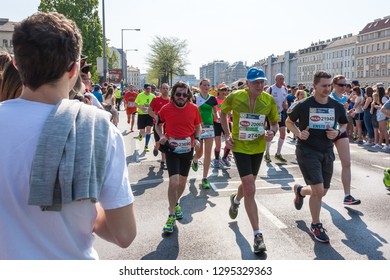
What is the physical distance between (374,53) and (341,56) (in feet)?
52.7

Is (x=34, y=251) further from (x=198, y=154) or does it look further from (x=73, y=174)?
(x=198, y=154)

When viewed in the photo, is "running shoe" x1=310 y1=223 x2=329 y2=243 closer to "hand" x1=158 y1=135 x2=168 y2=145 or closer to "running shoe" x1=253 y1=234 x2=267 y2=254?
"running shoe" x1=253 y1=234 x2=267 y2=254

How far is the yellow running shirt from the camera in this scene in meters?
4.89

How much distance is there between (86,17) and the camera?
155ft

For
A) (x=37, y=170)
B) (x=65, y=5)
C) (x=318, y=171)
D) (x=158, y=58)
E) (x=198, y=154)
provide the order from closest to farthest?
(x=37, y=170)
(x=318, y=171)
(x=198, y=154)
(x=65, y=5)
(x=158, y=58)

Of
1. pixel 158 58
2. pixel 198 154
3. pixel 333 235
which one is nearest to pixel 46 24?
pixel 333 235

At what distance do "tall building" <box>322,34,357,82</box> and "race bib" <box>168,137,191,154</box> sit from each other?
360 feet

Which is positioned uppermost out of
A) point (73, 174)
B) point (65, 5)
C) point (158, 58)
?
point (65, 5)

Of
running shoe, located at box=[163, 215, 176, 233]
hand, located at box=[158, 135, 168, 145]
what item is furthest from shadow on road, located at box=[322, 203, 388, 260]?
hand, located at box=[158, 135, 168, 145]

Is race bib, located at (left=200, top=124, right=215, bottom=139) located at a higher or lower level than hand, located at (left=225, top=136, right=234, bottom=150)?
lower

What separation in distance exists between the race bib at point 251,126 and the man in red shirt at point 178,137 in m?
0.93

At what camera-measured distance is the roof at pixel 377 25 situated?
9553 cm

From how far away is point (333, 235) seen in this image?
492 cm

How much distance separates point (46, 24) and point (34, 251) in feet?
2.58
